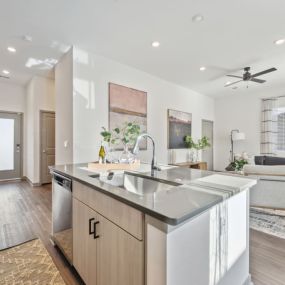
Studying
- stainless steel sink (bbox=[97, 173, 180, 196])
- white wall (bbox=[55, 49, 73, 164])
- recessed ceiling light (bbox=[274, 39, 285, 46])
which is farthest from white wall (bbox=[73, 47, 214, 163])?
recessed ceiling light (bbox=[274, 39, 285, 46])

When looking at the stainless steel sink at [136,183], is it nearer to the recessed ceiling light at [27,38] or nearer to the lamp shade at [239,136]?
the recessed ceiling light at [27,38]

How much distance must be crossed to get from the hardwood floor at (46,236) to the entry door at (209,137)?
450 centimetres

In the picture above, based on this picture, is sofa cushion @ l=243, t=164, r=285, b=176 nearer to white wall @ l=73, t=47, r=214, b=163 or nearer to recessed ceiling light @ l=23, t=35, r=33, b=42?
white wall @ l=73, t=47, r=214, b=163

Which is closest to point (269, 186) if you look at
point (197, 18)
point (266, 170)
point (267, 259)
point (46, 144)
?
point (266, 170)

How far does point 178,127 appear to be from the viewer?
5.46 m

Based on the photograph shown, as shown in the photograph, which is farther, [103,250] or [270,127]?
[270,127]

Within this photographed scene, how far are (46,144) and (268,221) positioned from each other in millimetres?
5211


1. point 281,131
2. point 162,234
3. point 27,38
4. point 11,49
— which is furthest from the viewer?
point 281,131

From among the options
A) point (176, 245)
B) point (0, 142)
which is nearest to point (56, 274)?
point (176, 245)

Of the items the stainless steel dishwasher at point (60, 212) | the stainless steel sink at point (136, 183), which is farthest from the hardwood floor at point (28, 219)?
the stainless steel sink at point (136, 183)

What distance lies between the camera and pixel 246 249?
1.42 m

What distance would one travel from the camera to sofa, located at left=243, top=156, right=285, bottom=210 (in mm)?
2633

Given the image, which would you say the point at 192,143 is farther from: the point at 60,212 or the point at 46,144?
the point at 60,212

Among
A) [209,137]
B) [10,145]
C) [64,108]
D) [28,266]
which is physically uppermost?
[64,108]
